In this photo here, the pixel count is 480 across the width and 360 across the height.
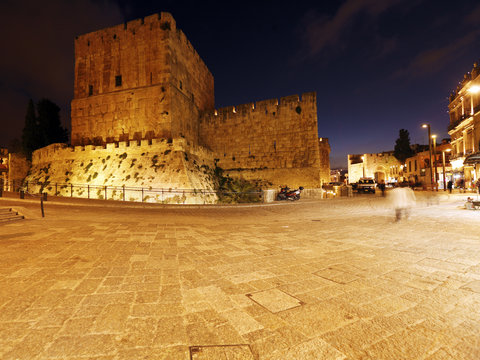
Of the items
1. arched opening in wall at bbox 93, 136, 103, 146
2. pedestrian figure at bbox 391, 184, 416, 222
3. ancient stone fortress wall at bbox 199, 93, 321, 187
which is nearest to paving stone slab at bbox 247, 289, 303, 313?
pedestrian figure at bbox 391, 184, 416, 222

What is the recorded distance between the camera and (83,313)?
6.12 feet

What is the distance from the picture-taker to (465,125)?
2288 cm

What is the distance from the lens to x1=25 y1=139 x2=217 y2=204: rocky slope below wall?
13.9m

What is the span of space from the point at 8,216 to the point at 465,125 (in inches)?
1413

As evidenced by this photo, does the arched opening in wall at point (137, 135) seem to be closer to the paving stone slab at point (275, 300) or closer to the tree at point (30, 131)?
the tree at point (30, 131)

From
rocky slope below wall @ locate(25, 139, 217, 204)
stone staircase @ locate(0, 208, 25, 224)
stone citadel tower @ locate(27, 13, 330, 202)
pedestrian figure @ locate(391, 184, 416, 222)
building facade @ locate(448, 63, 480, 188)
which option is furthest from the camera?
building facade @ locate(448, 63, 480, 188)

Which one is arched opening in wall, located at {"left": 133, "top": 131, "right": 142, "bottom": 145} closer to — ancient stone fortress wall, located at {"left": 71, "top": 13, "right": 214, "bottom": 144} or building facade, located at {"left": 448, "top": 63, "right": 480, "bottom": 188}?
ancient stone fortress wall, located at {"left": 71, "top": 13, "right": 214, "bottom": 144}

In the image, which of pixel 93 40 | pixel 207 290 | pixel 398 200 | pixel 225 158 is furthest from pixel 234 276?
pixel 93 40

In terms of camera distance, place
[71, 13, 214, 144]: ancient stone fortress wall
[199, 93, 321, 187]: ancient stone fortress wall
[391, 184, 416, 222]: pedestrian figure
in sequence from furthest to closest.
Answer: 1. [199, 93, 321, 187]: ancient stone fortress wall
2. [71, 13, 214, 144]: ancient stone fortress wall
3. [391, 184, 416, 222]: pedestrian figure

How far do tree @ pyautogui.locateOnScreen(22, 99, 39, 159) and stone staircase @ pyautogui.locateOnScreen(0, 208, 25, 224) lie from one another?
2364 centimetres

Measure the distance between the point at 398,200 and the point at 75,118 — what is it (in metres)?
25.0

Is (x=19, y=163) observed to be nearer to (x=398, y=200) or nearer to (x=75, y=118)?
(x=75, y=118)

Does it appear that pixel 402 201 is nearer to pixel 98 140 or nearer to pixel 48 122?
pixel 98 140

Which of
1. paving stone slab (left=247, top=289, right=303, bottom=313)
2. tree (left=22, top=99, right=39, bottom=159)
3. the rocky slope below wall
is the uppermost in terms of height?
tree (left=22, top=99, right=39, bottom=159)
